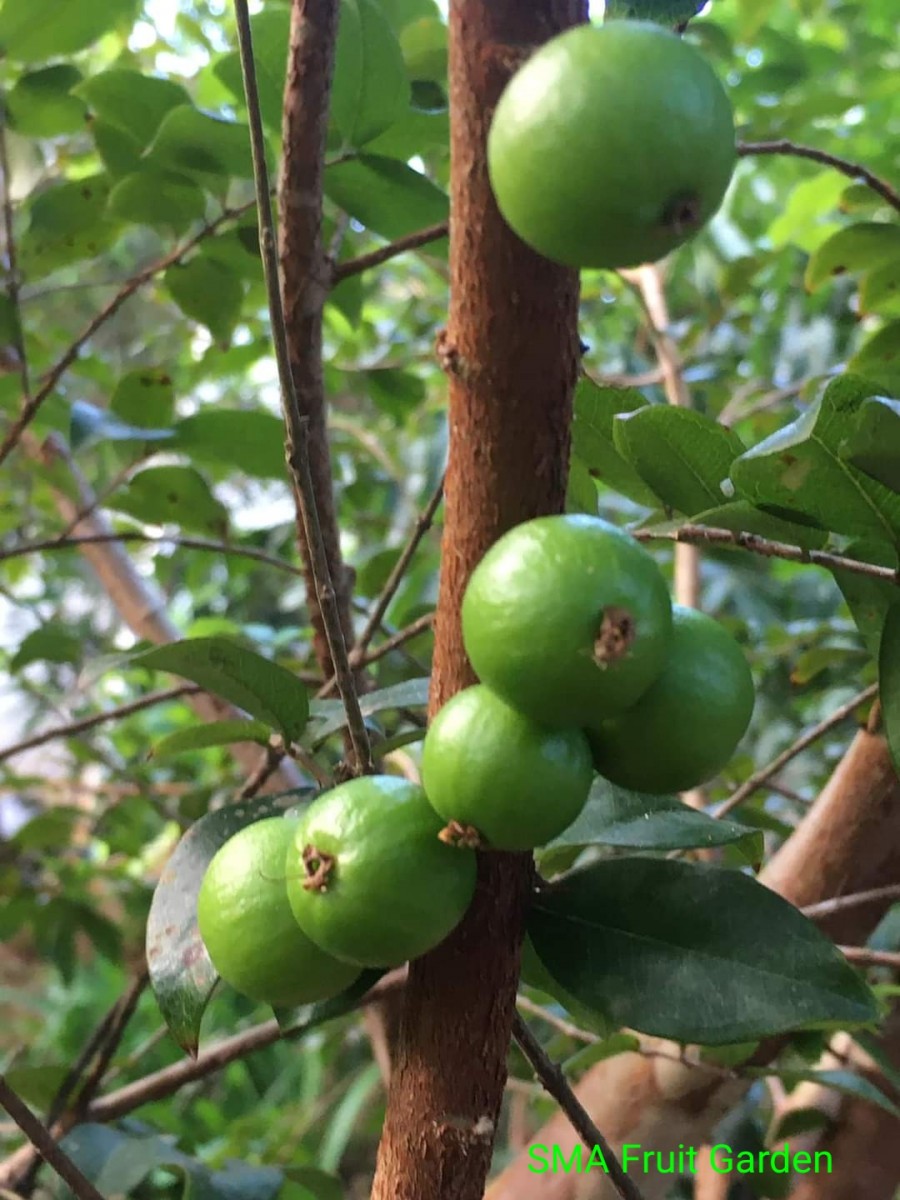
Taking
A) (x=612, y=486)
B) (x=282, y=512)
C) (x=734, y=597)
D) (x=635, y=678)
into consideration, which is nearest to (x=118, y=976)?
(x=282, y=512)

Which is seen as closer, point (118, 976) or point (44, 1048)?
point (44, 1048)

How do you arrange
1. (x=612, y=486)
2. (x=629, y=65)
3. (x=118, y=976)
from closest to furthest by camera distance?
1. (x=629, y=65)
2. (x=612, y=486)
3. (x=118, y=976)

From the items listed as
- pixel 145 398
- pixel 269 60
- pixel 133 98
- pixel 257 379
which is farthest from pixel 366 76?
pixel 257 379

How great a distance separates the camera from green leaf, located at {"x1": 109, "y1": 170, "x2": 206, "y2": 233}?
679mm

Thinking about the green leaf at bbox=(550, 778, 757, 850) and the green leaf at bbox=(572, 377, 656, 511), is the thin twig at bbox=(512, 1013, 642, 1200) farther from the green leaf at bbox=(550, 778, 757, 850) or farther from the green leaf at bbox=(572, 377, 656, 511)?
the green leaf at bbox=(572, 377, 656, 511)

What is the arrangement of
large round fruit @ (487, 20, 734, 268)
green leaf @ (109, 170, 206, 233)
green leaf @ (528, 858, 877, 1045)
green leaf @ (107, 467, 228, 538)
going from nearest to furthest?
large round fruit @ (487, 20, 734, 268) < green leaf @ (528, 858, 877, 1045) < green leaf @ (109, 170, 206, 233) < green leaf @ (107, 467, 228, 538)

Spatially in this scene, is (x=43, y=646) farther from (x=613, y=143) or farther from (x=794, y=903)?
(x=613, y=143)

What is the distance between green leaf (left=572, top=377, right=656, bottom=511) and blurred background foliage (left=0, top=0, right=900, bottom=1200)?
2cm

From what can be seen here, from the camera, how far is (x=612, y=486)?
1.65ft

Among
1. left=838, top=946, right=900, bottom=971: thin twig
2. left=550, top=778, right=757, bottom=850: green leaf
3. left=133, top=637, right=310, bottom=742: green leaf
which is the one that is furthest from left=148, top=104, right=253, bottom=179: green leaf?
left=838, top=946, right=900, bottom=971: thin twig

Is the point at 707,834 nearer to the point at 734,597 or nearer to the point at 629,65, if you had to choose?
the point at 629,65

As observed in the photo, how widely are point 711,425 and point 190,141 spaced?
431 mm

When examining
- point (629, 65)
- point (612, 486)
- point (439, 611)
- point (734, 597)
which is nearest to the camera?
point (629, 65)

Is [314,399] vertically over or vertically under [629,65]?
under
